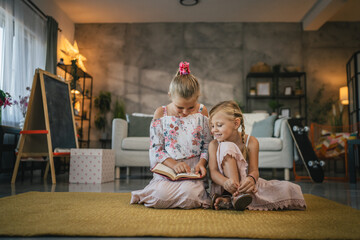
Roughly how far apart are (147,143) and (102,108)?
243 centimetres

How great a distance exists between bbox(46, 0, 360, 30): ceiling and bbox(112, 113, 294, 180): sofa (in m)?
2.35

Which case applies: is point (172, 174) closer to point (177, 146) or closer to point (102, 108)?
point (177, 146)

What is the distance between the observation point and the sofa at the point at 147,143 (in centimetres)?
330

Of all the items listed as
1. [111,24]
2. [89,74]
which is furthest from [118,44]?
[89,74]

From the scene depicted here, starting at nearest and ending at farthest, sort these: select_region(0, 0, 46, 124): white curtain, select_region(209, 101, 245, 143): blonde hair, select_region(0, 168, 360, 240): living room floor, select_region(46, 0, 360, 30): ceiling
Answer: select_region(209, 101, 245, 143): blonde hair, select_region(0, 168, 360, 240): living room floor, select_region(0, 0, 46, 124): white curtain, select_region(46, 0, 360, 30): ceiling

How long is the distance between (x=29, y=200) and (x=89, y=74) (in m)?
4.47

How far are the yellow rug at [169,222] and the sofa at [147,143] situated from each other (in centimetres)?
187

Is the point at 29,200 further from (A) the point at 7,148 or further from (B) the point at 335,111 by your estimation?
(B) the point at 335,111

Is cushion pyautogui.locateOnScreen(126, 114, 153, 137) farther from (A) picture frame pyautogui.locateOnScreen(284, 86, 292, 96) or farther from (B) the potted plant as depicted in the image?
(A) picture frame pyautogui.locateOnScreen(284, 86, 292, 96)

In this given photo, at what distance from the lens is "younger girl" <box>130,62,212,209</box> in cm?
139

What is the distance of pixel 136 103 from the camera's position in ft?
18.6

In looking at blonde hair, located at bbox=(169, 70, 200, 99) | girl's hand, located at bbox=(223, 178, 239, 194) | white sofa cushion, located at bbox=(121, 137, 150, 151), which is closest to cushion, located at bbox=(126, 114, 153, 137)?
white sofa cushion, located at bbox=(121, 137, 150, 151)

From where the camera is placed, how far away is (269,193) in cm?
137

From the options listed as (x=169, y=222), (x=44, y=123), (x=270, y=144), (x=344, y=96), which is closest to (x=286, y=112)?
(x=344, y=96)
